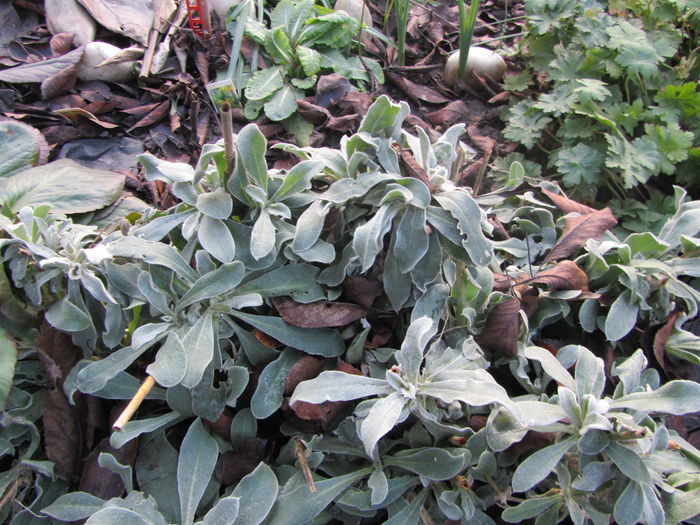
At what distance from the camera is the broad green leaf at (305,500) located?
1.10 metres

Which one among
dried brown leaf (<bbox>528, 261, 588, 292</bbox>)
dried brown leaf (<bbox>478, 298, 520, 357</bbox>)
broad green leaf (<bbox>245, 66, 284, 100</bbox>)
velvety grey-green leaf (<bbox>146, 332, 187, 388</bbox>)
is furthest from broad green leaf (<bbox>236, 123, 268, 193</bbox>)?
broad green leaf (<bbox>245, 66, 284, 100</bbox>)

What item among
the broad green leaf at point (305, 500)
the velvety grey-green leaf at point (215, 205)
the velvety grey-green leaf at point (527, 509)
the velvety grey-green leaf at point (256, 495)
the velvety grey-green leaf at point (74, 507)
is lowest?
the velvety grey-green leaf at point (74, 507)

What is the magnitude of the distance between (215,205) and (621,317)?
40.6 inches

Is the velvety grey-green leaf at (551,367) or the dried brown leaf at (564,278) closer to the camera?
the velvety grey-green leaf at (551,367)

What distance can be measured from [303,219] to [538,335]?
2.53 feet

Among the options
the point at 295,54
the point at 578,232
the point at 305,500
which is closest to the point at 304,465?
the point at 305,500

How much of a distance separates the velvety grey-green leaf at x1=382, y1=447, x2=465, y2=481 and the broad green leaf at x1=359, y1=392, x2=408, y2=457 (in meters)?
0.16

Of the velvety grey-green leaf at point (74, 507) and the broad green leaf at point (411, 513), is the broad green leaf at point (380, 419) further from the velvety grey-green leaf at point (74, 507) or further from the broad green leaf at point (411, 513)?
the velvety grey-green leaf at point (74, 507)

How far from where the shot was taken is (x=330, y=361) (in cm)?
127

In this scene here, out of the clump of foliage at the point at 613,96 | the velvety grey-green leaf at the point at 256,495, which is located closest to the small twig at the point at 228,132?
the velvety grey-green leaf at the point at 256,495

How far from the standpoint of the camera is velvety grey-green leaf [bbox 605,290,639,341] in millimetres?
1302

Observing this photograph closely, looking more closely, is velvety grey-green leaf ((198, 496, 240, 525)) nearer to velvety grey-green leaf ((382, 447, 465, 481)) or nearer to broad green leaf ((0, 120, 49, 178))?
velvety grey-green leaf ((382, 447, 465, 481))

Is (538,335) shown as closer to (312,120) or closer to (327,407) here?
(327,407)

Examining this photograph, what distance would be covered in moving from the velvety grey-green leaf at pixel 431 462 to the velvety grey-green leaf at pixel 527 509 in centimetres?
14
